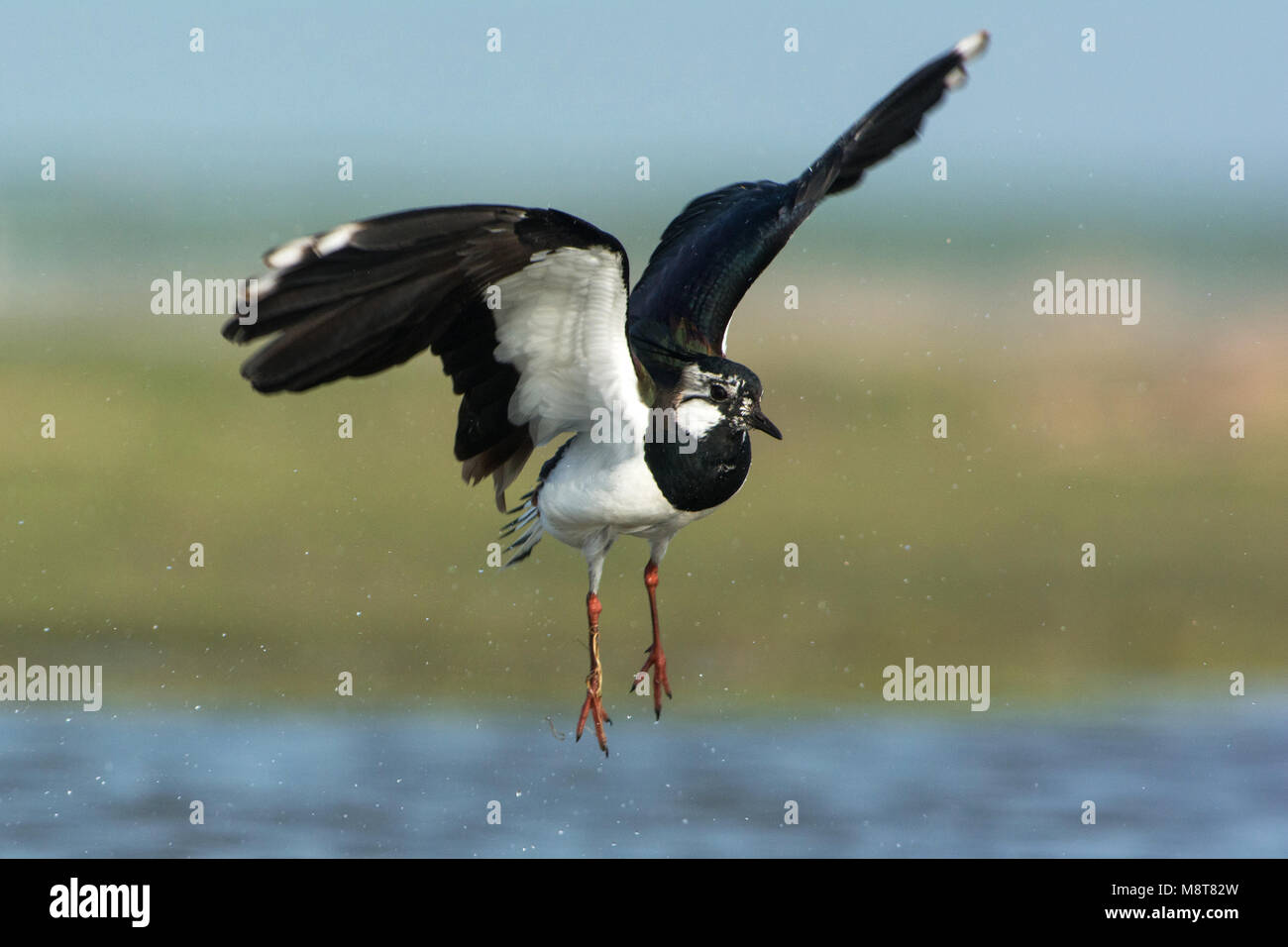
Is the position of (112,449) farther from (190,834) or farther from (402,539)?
(190,834)

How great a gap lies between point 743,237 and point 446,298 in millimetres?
3154

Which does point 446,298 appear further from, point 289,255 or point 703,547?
point 703,547

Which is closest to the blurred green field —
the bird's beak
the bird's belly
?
the bird's belly

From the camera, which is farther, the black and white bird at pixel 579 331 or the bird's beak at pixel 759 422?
the bird's beak at pixel 759 422

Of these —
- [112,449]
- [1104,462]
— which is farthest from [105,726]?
[1104,462]

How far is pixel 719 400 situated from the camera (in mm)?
10203

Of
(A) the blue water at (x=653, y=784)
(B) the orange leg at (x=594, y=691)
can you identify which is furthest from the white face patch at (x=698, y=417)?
(A) the blue water at (x=653, y=784)

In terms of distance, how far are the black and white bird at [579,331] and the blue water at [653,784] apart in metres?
3.04

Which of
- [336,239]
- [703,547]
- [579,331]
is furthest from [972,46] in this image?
[703,547]

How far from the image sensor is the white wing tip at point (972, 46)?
10.6m

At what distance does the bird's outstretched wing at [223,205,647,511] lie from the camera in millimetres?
8469

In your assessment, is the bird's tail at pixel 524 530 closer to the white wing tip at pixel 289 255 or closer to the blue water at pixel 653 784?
the blue water at pixel 653 784

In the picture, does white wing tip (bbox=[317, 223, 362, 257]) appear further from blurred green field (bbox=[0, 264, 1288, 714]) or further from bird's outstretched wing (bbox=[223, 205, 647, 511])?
blurred green field (bbox=[0, 264, 1288, 714])

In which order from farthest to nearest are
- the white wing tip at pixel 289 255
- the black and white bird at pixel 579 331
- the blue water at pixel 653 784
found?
the blue water at pixel 653 784 → the black and white bird at pixel 579 331 → the white wing tip at pixel 289 255
